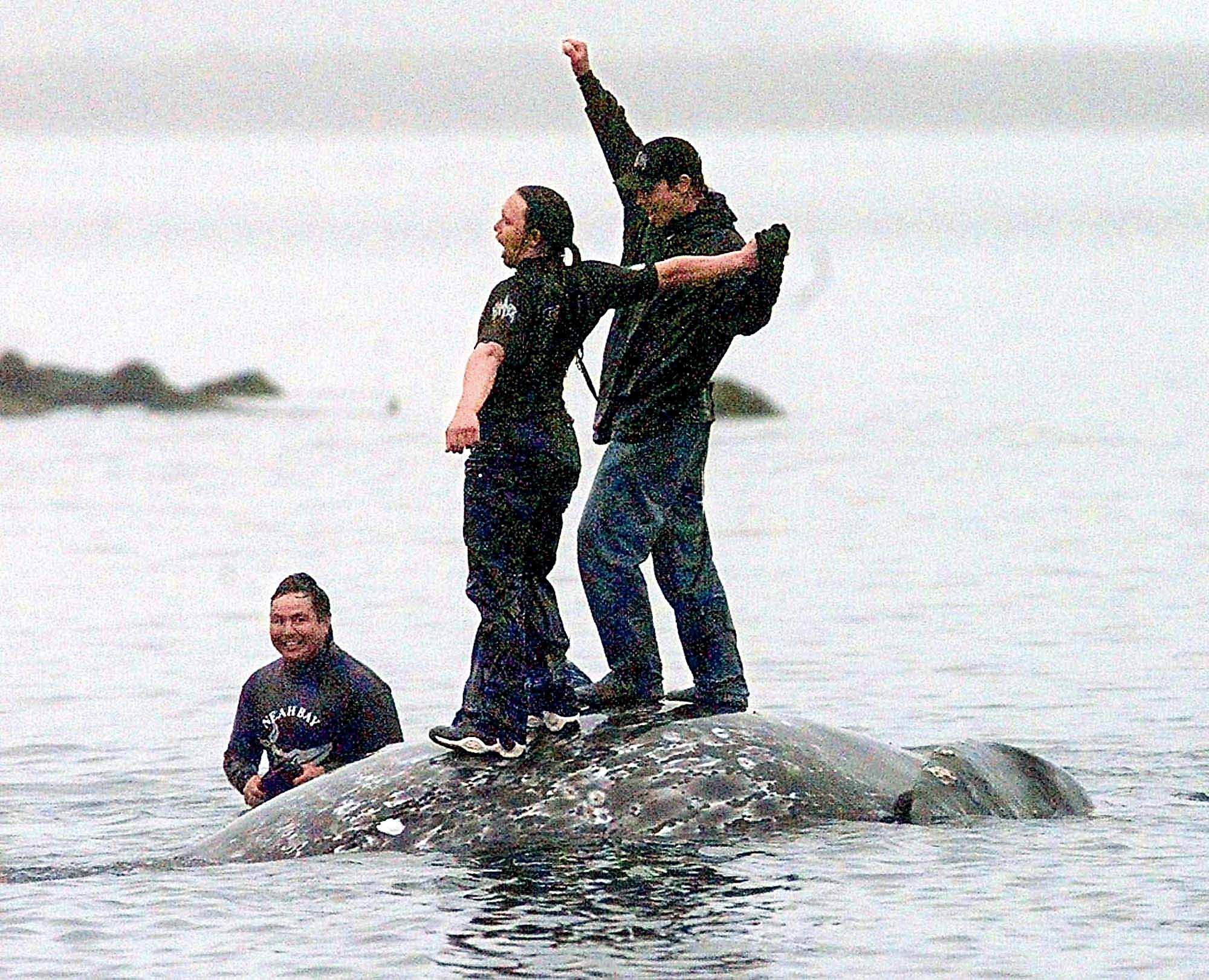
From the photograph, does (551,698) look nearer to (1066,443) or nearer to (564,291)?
(564,291)

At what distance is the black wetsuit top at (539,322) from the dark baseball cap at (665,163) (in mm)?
755

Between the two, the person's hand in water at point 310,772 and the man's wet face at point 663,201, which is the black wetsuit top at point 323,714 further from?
the man's wet face at point 663,201

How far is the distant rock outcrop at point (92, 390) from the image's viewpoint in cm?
5712

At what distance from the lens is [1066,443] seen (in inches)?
1932

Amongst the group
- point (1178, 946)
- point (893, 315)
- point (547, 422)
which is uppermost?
point (893, 315)

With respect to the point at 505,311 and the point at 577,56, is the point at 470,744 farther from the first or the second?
the point at 577,56

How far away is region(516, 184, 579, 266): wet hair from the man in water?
9.25 feet

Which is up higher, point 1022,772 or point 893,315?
point 893,315

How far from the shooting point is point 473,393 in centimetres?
1440

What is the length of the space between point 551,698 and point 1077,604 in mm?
14253

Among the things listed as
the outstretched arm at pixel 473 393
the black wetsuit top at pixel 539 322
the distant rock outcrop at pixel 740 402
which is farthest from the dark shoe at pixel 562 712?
Result: the distant rock outcrop at pixel 740 402

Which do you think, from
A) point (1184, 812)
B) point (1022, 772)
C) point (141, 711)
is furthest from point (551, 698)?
point (141, 711)

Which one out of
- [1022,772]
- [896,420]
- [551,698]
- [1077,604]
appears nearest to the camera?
[551,698]

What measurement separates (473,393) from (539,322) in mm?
560
